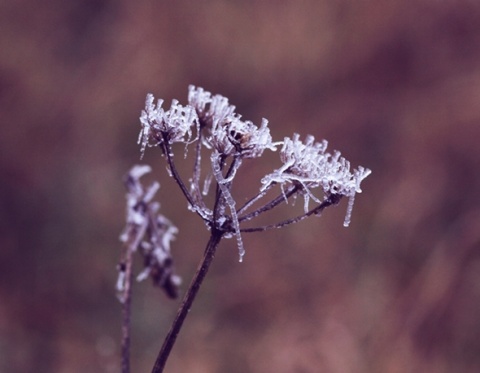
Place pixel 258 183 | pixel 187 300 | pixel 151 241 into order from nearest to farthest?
pixel 187 300 → pixel 151 241 → pixel 258 183

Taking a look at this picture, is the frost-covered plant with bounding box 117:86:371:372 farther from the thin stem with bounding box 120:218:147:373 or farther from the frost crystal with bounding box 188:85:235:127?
the thin stem with bounding box 120:218:147:373

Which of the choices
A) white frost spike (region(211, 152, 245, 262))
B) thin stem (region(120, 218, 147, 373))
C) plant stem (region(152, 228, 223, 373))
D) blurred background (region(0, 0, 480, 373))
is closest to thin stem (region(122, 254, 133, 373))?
thin stem (region(120, 218, 147, 373))

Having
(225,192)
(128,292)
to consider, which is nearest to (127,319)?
(128,292)

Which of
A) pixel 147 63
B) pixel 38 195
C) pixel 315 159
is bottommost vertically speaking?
pixel 315 159

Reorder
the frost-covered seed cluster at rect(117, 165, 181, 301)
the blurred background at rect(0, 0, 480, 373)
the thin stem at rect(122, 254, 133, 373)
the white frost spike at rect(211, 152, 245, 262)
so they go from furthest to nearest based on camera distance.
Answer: the blurred background at rect(0, 0, 480, 373), the frost-covered seed cluster at rect(117, 165, 181, 301), the thin stem at rect(122, 254, 133, 373), the white frost spike at rect(211, 152, 245, 262)

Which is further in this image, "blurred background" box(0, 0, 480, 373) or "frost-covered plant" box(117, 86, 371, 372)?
"blurred background" box(0, 0, 480, 373)

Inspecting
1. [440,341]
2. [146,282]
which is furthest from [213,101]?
[146,282]

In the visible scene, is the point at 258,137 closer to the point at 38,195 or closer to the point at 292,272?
the point at 292,272

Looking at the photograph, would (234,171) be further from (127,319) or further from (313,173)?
(127,319)
